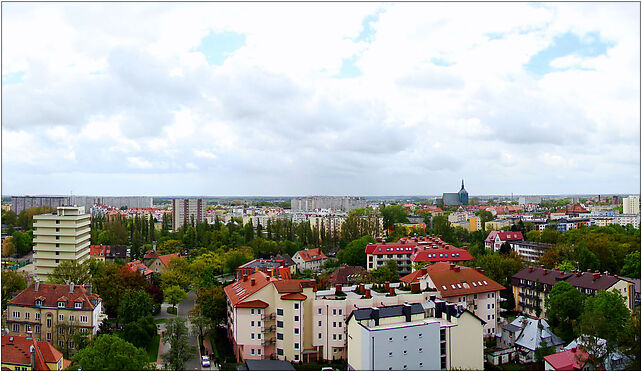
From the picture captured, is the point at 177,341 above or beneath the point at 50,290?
beneath

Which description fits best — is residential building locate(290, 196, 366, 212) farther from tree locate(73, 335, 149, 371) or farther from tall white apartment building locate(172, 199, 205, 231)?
tree locate(73, 335, 149, 371)

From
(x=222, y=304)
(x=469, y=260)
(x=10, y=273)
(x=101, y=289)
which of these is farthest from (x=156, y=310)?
(x=469, y=260)

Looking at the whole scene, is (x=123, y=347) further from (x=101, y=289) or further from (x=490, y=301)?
(x=490, y=301)

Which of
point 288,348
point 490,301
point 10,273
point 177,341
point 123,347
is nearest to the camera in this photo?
point 123,347

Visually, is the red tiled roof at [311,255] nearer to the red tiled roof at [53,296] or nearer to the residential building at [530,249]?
the residential building at [530,249]

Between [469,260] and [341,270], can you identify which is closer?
[341,270]

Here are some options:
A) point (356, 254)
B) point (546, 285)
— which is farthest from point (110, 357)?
point (356, 254)
